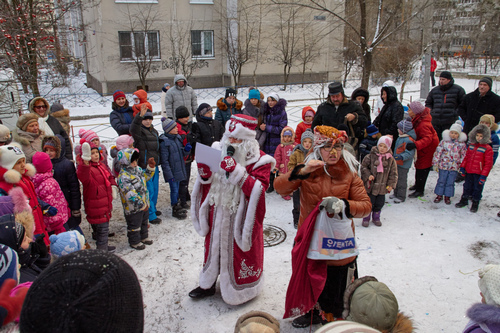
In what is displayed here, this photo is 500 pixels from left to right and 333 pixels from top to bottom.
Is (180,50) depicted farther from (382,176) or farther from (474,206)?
(474,206)

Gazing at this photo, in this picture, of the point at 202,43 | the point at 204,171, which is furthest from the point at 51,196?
the point at 202,43

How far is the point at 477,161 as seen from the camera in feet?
19.9

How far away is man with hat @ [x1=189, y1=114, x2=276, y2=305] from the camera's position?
11.2 ft

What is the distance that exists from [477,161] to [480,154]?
0.12m

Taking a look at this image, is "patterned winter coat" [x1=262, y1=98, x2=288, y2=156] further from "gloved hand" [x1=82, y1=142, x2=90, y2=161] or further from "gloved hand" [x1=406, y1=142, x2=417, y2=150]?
"gloved hand" [x1=82, y1=142, x2=90, y2=161]

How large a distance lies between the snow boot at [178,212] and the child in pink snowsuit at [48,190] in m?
2.02

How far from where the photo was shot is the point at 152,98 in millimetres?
18125

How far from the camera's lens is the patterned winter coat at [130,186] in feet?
15.9

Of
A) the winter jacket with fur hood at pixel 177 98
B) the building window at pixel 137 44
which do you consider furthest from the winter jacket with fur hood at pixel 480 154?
the building window at pixel 137 44

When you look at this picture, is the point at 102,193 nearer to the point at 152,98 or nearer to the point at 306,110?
the point at 306,110

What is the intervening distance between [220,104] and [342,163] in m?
4.78

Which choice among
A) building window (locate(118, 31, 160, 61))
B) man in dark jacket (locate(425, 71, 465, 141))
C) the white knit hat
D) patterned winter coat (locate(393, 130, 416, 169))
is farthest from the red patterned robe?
building window (locate(118, 31, 160, 61))

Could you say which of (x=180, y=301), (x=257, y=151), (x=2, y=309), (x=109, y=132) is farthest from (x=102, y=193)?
(x=109, y=132)

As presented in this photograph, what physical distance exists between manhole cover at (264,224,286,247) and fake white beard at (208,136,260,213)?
1833 millimetres
